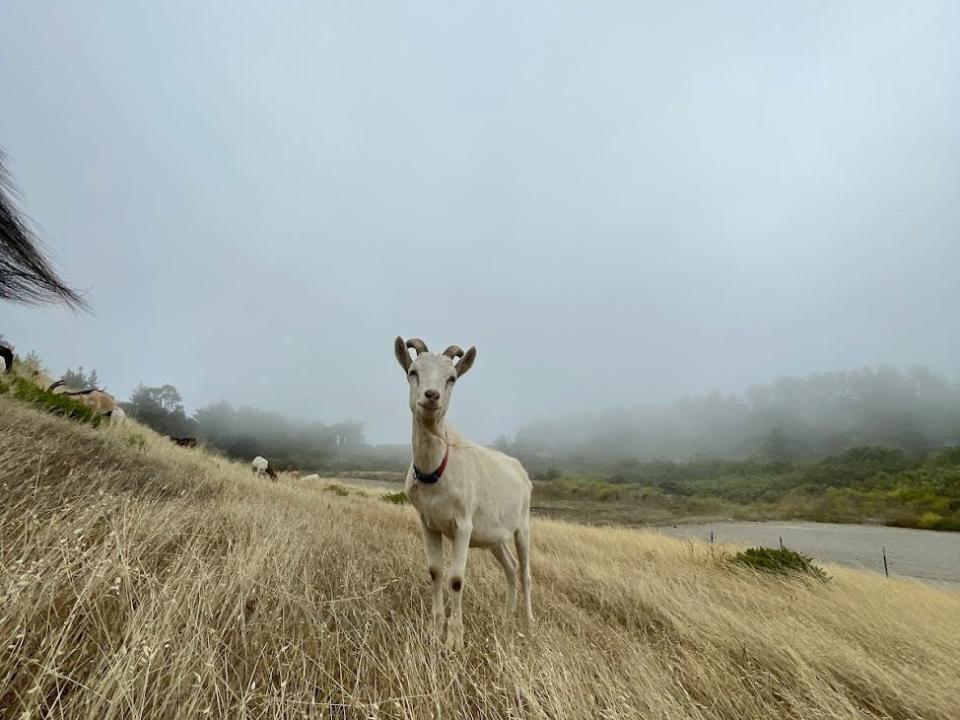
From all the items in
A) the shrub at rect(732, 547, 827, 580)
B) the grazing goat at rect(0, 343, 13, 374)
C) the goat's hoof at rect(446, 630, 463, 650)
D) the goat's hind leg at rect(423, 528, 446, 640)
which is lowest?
the shrub at rect(732, 547, 827, 580)

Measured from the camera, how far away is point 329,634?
9.69 feet

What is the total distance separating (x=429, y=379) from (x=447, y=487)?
1.19 m

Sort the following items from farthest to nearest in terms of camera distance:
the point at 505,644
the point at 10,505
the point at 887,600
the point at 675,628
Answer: the point at 887,600 < the point at 675,628 < the point at 505,644 < the point at 10,505

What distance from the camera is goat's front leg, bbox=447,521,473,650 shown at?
3694mm

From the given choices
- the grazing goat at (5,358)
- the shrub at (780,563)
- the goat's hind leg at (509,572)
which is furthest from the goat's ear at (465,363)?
the grazing goat at (5,358)

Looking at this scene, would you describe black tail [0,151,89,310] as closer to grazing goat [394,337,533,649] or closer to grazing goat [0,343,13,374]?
grazing goat [394,337,533,649]

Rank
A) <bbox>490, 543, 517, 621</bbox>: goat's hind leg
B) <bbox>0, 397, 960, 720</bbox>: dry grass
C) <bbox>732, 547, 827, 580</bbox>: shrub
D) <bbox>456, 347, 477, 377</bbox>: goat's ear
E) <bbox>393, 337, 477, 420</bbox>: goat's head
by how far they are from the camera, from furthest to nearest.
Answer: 1. <bbox>732, 547, 827, 580</bbox>: shrub
2. <bbox>490, 543, 517, 621</bbox>: goat's hind leg
3. <bbox>456, 347, 477, 377</bbox>: goat's ear
4. <bbox>393, 337, 477, 420</bbox>: goat's head
5. <bbox>0, 397, 960, 720</bbox>: dry grass

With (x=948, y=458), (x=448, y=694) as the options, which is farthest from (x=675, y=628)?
(x=948, y=458)

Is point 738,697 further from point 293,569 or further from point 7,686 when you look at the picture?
point 7,686

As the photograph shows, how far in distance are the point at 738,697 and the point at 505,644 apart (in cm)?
176

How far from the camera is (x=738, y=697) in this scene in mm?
3090

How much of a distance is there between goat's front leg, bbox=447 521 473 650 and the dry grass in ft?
0.62

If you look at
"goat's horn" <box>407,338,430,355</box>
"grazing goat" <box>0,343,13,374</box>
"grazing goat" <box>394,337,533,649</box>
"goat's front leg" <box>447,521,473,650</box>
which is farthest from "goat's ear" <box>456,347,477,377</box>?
"grazing goat" <box>0,343,13,374</box>

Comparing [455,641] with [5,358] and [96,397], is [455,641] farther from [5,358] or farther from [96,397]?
[96,397]
